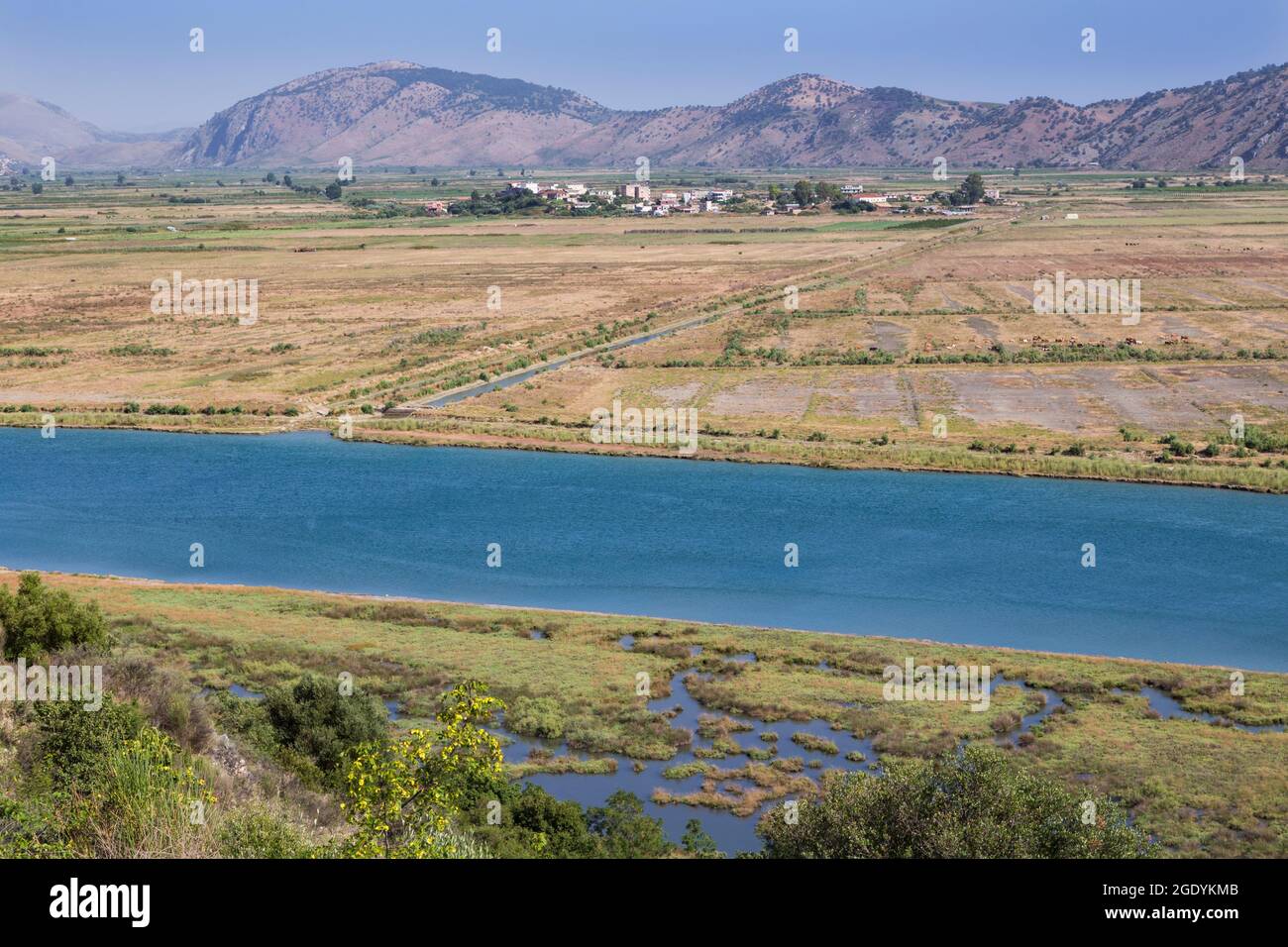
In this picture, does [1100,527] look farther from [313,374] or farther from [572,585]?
[313,374]

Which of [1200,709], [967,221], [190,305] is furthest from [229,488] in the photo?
[967,221]

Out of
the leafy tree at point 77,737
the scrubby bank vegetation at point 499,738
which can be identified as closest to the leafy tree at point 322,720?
the scrubby bank vegetation at point 499,738

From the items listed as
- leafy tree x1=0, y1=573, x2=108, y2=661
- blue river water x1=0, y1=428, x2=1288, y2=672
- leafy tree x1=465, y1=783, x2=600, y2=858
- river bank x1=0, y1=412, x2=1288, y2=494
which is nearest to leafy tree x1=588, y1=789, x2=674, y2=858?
leafy tree x1=465, y1=783, x2=600, y2=858

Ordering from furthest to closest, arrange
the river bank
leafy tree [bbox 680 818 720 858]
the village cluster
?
the village cluster
the river bank
leafy tree [bbox 680 818 720 858]

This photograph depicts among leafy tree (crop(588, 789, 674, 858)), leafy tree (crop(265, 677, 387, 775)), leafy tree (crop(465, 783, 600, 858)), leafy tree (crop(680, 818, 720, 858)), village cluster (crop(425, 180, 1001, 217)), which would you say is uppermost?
village cluster (crop(425, 180, 1001, 217))

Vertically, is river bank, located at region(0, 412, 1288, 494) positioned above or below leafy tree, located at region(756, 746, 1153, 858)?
above

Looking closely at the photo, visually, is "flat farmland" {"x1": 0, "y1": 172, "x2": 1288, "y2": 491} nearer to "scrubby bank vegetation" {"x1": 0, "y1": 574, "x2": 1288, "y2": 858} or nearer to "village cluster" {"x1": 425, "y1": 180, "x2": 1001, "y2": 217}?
"scrubby bank vegetation" {"x1": 0, "y1": 574, "x2": 1288, "y2": 858}
